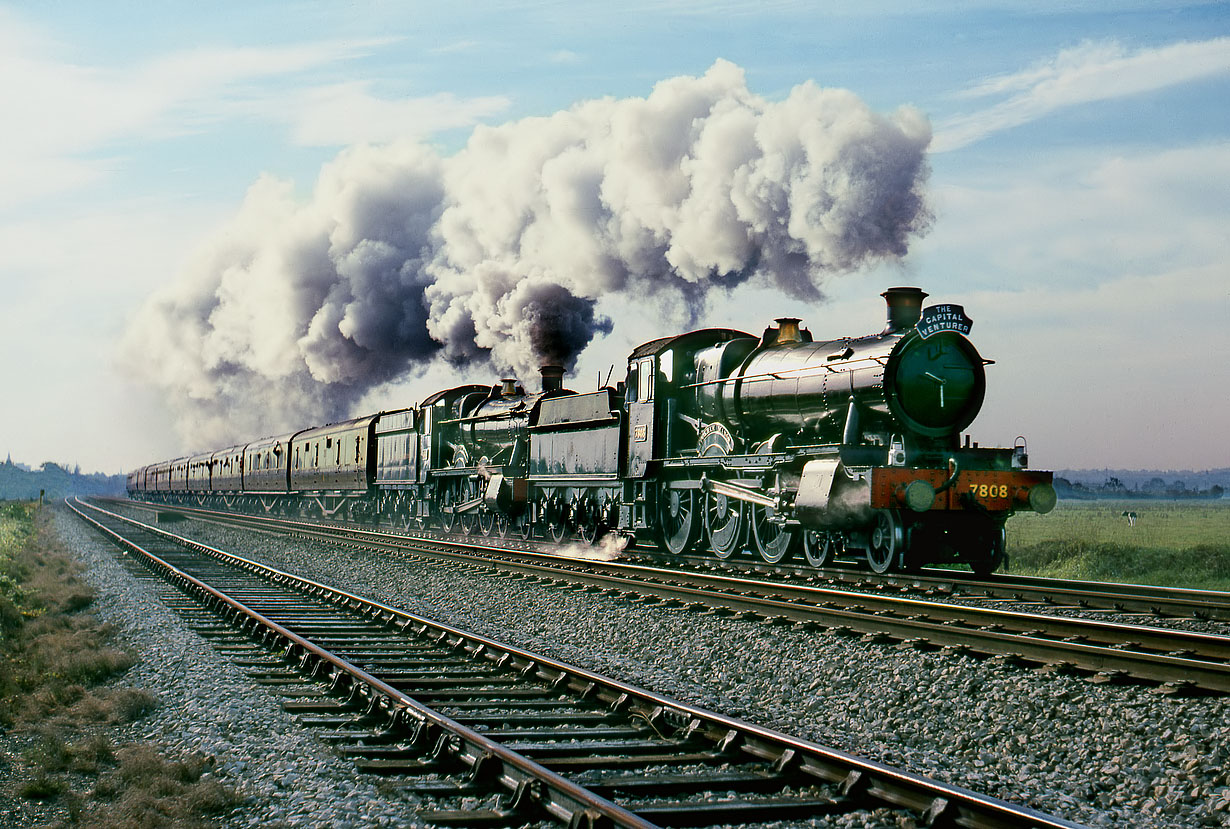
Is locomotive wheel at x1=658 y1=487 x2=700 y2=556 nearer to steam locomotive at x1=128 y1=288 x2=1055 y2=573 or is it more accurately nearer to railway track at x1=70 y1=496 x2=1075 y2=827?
steam locomotive at x1=128 y1=288 x2=1055 y2=573

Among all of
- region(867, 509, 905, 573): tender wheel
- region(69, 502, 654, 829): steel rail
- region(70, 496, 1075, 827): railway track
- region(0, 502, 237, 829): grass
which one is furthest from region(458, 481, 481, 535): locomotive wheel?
region(70, 496, 1075, 827): railway track

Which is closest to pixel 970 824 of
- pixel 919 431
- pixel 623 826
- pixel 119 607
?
pixel 623 826

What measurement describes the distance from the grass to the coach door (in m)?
8.25

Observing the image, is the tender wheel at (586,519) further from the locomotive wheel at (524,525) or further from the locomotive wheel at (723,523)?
the locomotive wheel at (723,523)

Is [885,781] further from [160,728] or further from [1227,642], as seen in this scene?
[160,728]

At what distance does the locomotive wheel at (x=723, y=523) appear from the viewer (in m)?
16.3

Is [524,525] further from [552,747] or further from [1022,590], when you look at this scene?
[552,747]

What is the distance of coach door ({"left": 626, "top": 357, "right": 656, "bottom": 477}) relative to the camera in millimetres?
17781

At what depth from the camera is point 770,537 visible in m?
15.9

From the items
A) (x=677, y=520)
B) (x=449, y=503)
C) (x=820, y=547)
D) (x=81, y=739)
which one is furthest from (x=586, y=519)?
(x=81, y=739)

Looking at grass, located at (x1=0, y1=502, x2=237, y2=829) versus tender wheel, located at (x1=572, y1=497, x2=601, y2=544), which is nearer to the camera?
grass, located at (x1=0, y1=502, x2=237, y2=829)

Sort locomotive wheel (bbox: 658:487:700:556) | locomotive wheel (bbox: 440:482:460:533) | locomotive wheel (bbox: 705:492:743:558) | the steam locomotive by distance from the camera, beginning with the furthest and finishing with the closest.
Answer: locomotive wheel (bbox: 440:482:460:533) → locomotive wheel (bbox: 658:487:700:556) → locomotive wheel (bbox: 705:492:743:558) → the steam locomotive

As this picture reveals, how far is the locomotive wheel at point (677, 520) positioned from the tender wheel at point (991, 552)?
4.46 m

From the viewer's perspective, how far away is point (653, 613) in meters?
11.8
